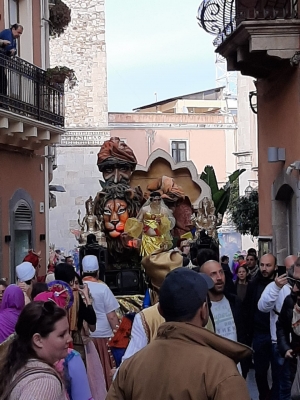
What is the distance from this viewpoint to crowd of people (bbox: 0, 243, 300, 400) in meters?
3.82

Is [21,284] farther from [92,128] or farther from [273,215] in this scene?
[92,128]

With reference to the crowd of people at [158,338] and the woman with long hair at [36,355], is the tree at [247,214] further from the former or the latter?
the woman with long hair at [36,355]

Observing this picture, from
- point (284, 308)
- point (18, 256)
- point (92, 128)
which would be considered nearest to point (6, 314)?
point (284, 308)

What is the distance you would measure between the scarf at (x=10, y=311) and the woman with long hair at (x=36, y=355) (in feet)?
8.01

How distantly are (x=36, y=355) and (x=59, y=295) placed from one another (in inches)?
100

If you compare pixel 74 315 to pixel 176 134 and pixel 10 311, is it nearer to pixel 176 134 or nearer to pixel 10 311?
pixel 10 311

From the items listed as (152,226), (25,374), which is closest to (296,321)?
(25,374)

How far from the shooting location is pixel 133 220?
14922 mm

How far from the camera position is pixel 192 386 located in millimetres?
3746

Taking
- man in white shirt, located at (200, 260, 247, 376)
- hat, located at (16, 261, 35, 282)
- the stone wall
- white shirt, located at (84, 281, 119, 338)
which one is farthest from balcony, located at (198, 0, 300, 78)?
the stone wall

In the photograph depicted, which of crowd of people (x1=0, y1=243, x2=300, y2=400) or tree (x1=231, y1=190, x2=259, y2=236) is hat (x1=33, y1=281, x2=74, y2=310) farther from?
tree (x1=231, y1=190, x2=259, y2=236)

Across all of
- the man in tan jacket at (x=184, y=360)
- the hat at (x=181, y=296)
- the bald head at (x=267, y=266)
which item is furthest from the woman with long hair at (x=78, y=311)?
the hat at (x=181, y=296)

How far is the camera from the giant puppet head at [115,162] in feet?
52.8

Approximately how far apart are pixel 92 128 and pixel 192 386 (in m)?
34.6
